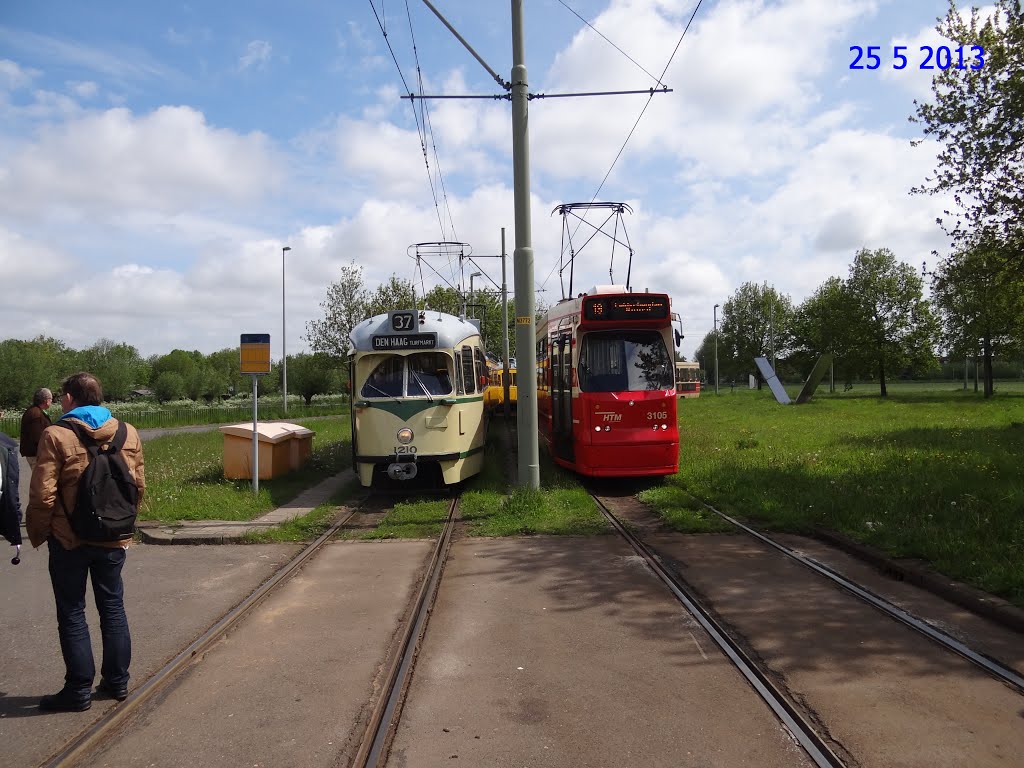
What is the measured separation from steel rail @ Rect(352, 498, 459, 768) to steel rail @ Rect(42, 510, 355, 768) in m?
1.44

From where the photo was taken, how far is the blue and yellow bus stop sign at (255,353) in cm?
1209

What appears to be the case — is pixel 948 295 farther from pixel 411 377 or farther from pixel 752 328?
pixel 752 328

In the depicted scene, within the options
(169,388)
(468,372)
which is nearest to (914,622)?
(468,372)

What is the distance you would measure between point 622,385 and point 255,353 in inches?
238

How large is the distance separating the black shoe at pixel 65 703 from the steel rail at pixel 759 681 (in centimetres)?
403

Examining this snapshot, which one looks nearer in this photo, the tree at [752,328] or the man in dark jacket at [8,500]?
the man in dark jacket at [8,500]

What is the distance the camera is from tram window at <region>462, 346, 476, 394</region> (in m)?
12.8

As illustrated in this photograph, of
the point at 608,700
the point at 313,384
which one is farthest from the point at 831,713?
the point at 313,384

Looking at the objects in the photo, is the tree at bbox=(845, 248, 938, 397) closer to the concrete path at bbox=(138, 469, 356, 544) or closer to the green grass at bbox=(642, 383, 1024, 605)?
the green grass at bbox=(642, 383, 1024, 605)

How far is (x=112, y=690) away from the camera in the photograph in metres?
4.57

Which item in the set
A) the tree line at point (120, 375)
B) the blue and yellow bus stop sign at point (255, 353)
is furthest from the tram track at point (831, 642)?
the tree line at point (120, 375)

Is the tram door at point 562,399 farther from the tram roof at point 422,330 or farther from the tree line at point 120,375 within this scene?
the tree line at point 120,375

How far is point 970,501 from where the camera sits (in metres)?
9.48

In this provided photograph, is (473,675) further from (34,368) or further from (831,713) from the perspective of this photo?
(34,368)
